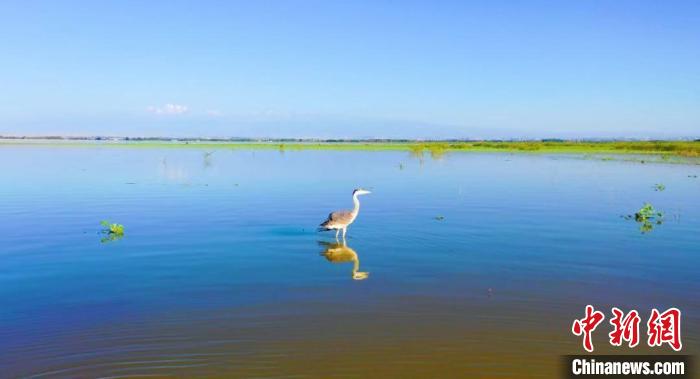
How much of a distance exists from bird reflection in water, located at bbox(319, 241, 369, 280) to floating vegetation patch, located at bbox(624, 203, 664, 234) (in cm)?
1042

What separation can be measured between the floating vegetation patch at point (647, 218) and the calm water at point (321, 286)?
0.43 m

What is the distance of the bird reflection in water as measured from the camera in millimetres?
13172

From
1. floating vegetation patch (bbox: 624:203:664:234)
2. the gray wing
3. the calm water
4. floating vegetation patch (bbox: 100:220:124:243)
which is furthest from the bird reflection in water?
floating vegetation patch (bbox: 624:203:664:234)

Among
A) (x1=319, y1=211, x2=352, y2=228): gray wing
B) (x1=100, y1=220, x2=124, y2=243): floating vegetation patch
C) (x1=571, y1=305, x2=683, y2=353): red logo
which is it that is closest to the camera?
(x1=571, y1=305, x2=683, y2=353): red logo

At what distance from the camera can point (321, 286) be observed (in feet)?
40.0

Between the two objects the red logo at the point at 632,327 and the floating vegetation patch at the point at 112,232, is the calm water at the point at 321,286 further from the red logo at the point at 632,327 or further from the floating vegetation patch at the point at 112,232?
the floating vegetation patch at the point at 112,232

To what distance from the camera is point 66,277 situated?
503 inches

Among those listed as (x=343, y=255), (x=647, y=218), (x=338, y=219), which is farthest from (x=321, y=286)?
(x=647, y=218)

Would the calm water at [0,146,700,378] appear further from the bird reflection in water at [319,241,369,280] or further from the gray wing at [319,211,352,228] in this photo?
the gray wing at [319,211,352,228]

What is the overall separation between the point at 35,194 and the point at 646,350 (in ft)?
94.0

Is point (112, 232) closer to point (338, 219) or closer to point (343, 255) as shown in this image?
point (338, 219)

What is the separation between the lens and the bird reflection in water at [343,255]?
13.2 m

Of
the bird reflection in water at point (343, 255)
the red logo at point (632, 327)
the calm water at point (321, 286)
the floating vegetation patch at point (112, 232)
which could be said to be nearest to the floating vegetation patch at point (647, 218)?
the calm water at point (321, 286)

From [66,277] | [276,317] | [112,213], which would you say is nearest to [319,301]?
[276,317]
